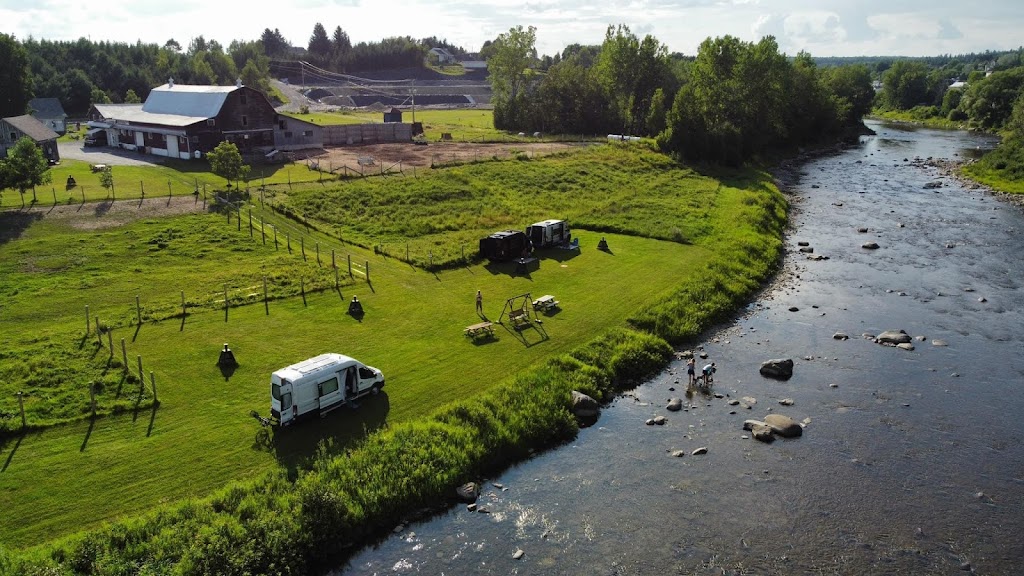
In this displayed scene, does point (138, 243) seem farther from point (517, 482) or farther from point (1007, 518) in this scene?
point (1007, 518)

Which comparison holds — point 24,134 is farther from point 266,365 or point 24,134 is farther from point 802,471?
point 802,471

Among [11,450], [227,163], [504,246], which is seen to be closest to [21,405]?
[11,450]

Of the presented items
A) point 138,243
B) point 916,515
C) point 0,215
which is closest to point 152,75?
point 0,215

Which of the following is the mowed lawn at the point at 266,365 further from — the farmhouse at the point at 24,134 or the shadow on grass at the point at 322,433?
the farmhouse at the point at 24,134

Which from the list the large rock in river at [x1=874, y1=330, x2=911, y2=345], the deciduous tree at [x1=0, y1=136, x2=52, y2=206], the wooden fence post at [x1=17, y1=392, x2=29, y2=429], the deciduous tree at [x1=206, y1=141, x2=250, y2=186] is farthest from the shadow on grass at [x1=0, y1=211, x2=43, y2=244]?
the large rock in river at [x1=874, y1=330, x2=911, y2=345]

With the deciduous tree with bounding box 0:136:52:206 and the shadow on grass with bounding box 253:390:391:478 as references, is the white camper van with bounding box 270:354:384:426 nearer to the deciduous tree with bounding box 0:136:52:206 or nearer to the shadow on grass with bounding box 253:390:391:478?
the shadow on grass with bounding box 253:390:391:478
